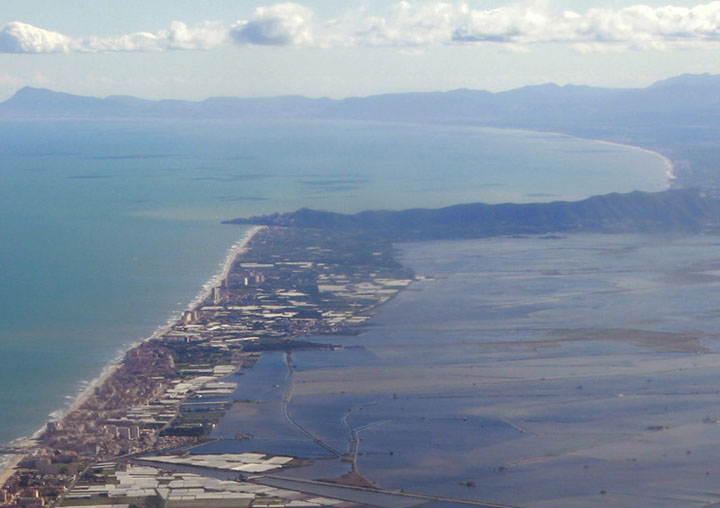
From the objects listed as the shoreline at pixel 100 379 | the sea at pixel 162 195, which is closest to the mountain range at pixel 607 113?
the sea at pixel 162 195

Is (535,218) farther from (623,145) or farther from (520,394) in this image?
(623,145)

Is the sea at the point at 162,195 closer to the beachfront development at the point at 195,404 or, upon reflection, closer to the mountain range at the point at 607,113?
the beachfront development at the point at 195,404

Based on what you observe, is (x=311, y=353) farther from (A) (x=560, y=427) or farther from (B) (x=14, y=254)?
(B) (x=14, y=254)

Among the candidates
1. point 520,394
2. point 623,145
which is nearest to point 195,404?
point 520,394

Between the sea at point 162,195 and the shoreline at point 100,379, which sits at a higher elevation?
the sea at point 162,195

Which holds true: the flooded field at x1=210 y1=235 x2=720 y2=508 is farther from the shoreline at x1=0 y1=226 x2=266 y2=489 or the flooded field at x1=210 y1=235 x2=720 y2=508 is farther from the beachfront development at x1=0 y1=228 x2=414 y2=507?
the shoreline at x1=0 y1=226 x2=266 y2=489

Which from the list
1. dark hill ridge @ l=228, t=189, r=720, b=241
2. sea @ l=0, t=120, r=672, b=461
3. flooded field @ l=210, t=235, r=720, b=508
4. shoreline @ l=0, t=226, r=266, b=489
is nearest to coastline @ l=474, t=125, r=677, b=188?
sea @ l=0, t=120, r=672, b=461
